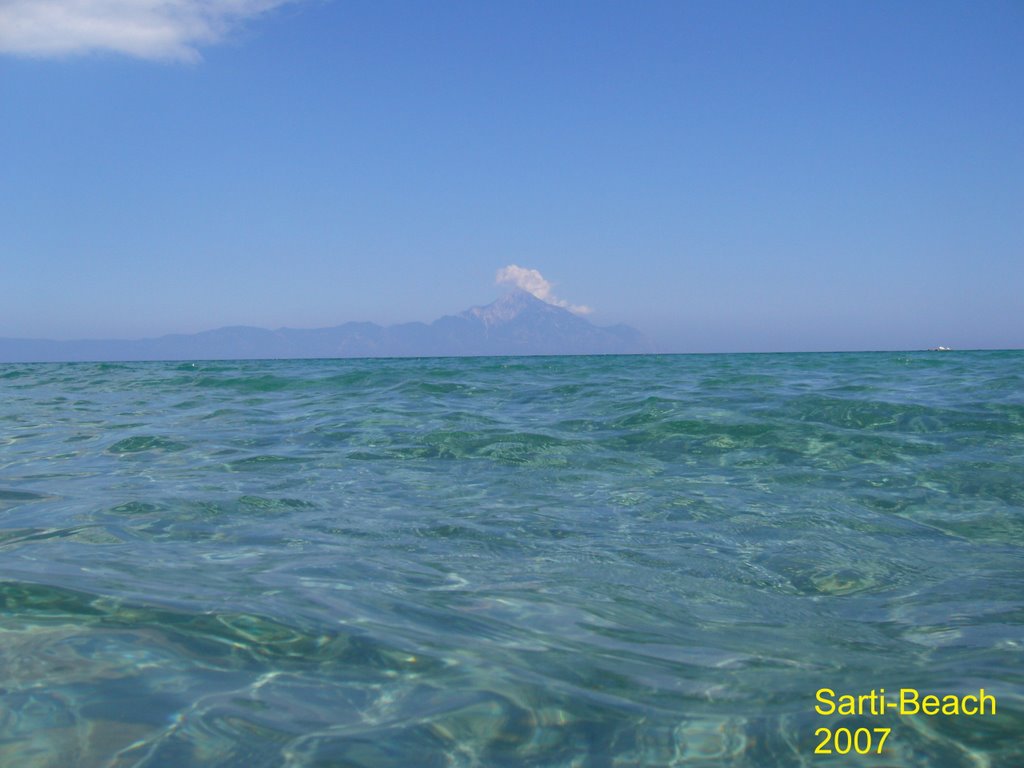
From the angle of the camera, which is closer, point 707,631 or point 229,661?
point 229,661

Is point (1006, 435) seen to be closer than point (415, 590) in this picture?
No

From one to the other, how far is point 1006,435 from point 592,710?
6893 mm

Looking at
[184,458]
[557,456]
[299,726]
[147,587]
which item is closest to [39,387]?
[184,458]

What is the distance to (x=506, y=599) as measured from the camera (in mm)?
3061

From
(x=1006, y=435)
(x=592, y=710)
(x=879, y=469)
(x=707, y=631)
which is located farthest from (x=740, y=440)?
(x=592, y=710)

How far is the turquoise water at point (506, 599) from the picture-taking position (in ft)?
6.44

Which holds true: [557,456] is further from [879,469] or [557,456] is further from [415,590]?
[415,590]

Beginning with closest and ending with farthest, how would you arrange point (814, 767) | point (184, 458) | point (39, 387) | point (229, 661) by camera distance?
point (814, 767) → point (229, 661) → point (184, 458) → point (39, 387)

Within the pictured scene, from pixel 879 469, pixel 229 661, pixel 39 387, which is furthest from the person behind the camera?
pixel 39 387

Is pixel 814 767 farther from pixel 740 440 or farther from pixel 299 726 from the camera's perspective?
pixel 740 440

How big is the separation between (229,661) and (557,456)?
176 inches

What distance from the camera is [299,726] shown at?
1968 millimetres

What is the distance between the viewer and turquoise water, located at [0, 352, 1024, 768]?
1.96 meters

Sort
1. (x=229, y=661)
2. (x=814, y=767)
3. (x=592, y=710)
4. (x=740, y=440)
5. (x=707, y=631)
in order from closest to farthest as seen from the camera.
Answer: (x=814, y=767), (x=592, y=710), (x=229, y=661), (x=707, y=631), (x=740, y=440)
